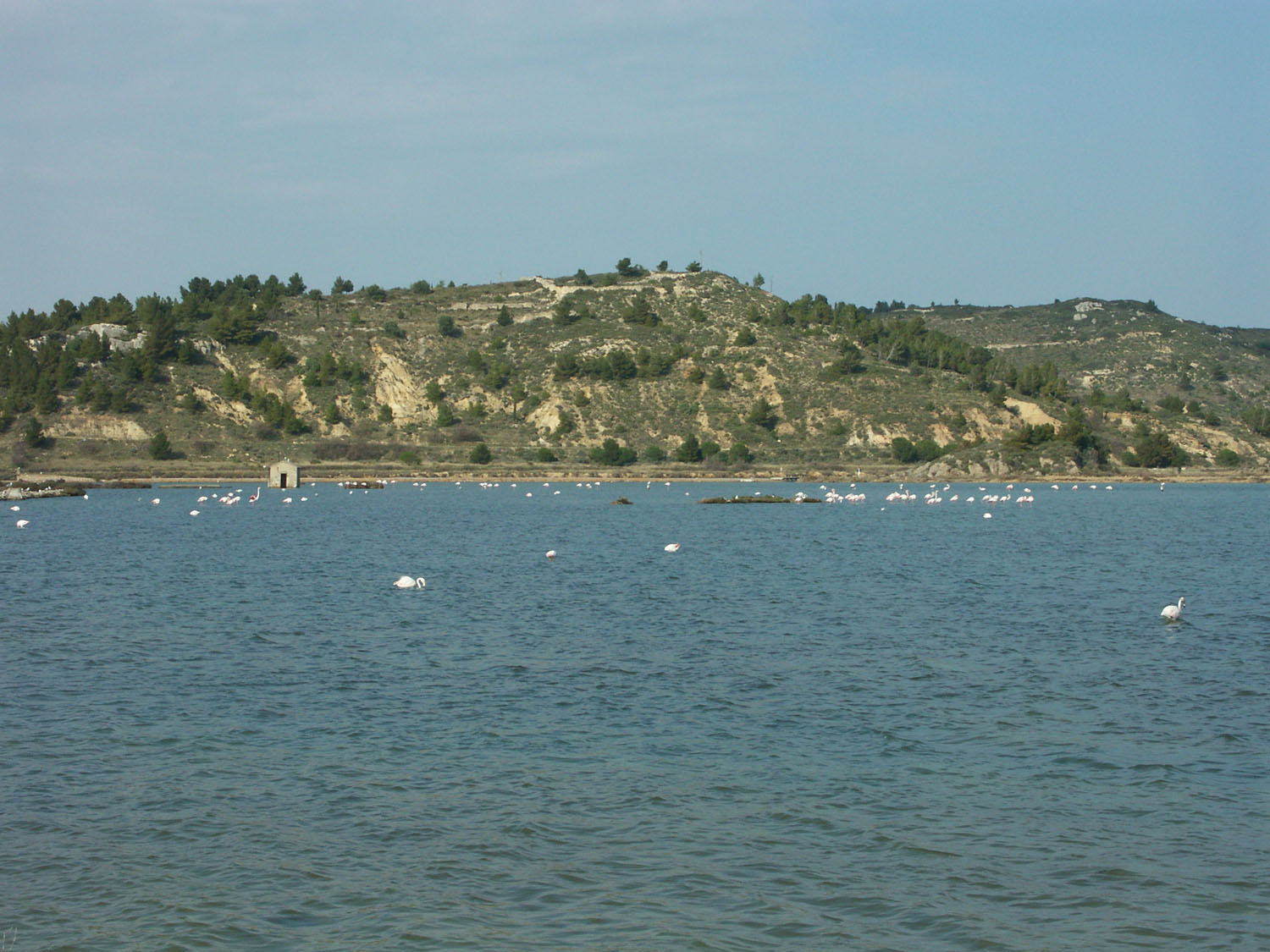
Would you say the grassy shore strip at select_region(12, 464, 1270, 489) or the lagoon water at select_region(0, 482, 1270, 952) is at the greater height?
the grassy shore strip at select_region(12, 464, 1270, 489)

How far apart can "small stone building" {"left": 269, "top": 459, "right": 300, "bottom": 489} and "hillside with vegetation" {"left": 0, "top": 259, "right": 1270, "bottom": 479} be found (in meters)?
15.6

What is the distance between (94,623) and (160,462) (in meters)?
95.6

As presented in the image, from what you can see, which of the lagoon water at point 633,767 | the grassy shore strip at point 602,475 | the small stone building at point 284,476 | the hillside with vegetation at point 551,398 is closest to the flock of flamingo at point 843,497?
the small stone building at point 284,476

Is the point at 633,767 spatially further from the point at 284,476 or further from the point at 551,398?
the point at 551,398

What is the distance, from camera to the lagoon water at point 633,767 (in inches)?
411

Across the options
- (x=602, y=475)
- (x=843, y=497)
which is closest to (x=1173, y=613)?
(x=843, y=497)

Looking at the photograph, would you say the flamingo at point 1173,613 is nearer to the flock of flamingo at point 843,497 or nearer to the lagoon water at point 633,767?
the lagoon water at point 633,767

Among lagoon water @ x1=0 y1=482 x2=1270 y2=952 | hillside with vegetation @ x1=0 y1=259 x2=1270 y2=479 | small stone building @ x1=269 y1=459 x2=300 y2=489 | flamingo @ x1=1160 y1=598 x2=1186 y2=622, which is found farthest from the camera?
hillside with vegetation @ x1=0 y1=259 x2=1270 y2=479

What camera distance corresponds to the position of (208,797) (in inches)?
529

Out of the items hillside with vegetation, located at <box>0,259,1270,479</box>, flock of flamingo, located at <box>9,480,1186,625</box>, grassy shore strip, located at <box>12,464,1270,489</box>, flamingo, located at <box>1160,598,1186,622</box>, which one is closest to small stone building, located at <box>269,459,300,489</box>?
flock of flamingo, located at <box>9,480,1186,625</box>

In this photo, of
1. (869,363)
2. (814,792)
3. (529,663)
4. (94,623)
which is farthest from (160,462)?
(814,792)

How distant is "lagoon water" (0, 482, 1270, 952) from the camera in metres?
10.4

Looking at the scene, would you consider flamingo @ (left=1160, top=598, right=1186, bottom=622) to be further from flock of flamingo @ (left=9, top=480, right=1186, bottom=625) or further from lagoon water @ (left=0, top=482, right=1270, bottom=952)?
flock of flamingo @ (left=9, top=480, right=1186, bottom=625)

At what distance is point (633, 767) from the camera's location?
1459 centimetres
